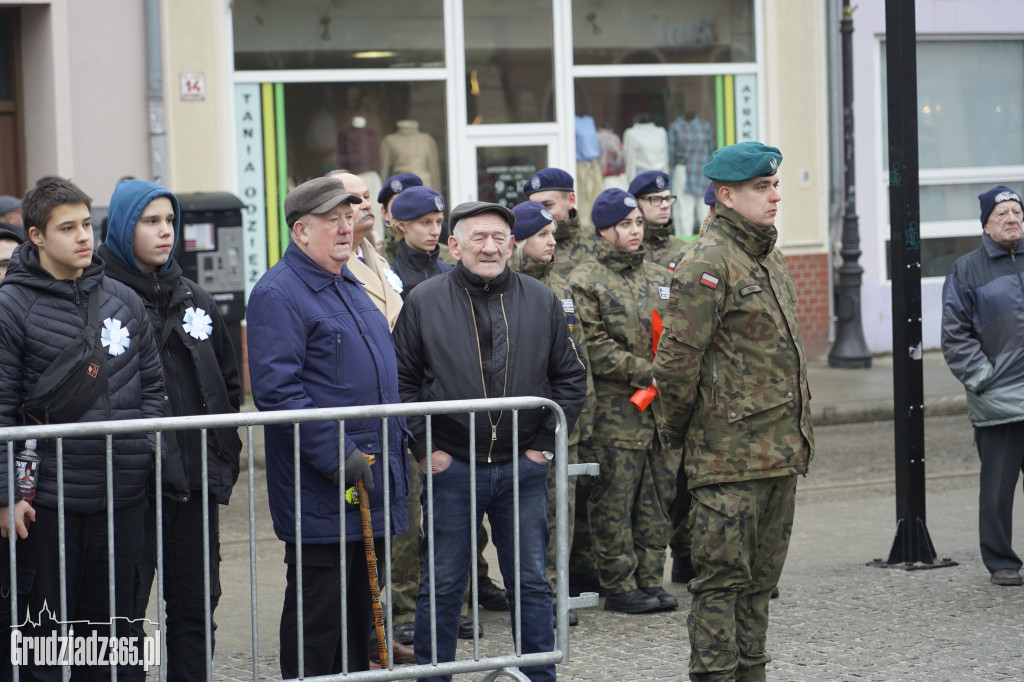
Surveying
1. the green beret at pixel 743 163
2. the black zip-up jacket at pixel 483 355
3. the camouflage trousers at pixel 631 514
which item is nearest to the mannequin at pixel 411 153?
the camouflage trousers at pixel 631 514

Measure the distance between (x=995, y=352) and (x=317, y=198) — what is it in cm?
406

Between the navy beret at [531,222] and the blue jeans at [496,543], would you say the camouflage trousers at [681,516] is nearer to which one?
the navy beret at [531,222]

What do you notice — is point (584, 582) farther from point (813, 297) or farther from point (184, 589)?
point (813, 297)

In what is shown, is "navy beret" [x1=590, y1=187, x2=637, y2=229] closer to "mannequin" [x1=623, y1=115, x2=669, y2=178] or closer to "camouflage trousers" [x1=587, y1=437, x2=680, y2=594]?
A: "camouflage trousers" [x1=587, y1=437, x2=680, y2=594]

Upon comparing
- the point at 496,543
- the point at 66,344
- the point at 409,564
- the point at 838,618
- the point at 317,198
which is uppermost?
the point at 317,198

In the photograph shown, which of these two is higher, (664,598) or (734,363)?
(734,363)

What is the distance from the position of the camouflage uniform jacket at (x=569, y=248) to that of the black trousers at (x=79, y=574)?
350cm

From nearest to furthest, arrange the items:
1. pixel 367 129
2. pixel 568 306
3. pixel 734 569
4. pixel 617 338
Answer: pixel 734 569 < pixel 568 306 < pixel 617 338 < pixel 367 129

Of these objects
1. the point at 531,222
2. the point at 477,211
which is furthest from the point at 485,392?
the point at 531,222

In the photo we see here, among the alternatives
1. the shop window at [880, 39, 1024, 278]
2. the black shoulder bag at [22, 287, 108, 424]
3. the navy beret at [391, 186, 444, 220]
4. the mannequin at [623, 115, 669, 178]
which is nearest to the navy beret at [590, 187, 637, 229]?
the navy beret at [391, 186, 444, 220]

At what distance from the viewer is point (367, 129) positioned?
15094 mm

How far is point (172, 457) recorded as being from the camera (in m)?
5.16

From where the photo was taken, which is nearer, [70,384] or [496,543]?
[70,384]

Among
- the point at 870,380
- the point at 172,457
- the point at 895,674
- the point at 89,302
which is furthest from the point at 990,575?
the point at 870,380
